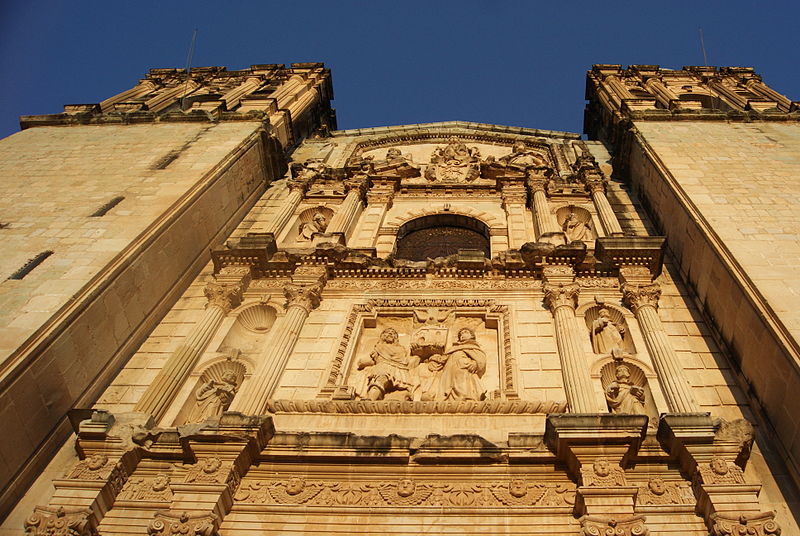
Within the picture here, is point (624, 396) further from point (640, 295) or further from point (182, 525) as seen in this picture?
point (182, 525)

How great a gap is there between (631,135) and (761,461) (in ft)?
33.1

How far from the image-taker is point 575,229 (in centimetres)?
1497

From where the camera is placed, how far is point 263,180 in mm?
17109

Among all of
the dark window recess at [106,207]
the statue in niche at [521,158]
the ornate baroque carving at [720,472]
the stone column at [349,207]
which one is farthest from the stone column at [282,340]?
the statue in niche at [521,158]

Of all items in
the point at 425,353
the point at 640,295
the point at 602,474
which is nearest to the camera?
the point at 602,474

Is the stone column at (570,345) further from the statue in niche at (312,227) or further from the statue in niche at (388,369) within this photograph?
the statue in niche at (312,227)

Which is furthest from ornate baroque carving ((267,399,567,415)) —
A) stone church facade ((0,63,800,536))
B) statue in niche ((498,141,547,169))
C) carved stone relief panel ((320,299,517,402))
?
statue in niche ((498,141,547,169))

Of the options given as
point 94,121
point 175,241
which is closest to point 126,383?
point 175,241

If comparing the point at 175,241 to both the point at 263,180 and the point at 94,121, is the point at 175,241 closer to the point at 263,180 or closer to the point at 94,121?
the point at 263,180

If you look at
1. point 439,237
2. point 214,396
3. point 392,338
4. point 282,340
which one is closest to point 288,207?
point 439,237

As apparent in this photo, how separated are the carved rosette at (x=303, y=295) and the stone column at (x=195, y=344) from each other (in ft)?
3.00

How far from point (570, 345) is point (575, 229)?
5498mm

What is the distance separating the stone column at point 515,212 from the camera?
14.6 meters

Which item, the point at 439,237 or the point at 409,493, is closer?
the point at 409,493
